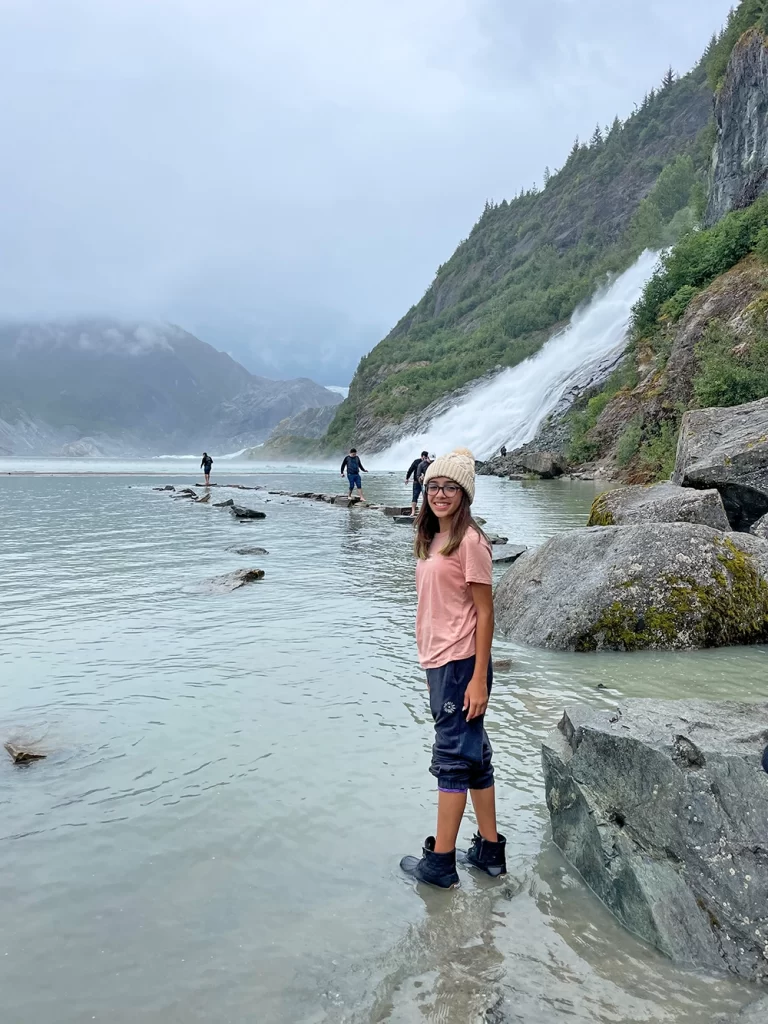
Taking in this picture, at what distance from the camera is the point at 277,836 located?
4.01 m

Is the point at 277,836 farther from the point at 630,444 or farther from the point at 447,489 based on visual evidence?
the point at 630,444

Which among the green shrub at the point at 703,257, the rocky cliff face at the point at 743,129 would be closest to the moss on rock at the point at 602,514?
the green shrub at the point at 703,257

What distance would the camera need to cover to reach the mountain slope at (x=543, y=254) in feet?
308

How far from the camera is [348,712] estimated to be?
5926mm

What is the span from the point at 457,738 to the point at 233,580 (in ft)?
27.3

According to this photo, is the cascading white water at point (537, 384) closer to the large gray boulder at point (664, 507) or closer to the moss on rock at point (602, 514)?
the moss on rock at point (602, 514)

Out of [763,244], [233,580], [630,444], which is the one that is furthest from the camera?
[630,444]

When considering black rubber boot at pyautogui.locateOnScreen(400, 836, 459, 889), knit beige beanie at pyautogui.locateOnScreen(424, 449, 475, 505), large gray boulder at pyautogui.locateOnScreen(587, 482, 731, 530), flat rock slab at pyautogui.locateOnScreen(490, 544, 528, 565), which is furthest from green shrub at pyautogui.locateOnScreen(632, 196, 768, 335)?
black rubber boot at pyautogui.locateOnScreen(400, 836, 459, 889)

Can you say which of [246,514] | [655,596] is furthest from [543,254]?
[655,596]

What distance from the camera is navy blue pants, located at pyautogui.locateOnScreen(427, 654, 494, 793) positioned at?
3.71 metres

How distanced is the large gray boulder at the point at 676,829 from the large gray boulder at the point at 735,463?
9.26m

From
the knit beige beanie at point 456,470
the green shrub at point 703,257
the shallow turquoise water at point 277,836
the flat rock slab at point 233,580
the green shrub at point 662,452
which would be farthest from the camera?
the green shrub at point 703,257

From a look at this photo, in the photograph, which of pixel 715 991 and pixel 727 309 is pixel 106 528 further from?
pixel 727 309

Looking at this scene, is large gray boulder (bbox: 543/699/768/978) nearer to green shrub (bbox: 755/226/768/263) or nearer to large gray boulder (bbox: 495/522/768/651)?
large gray boulder (bbox: 495/522/768/651)
